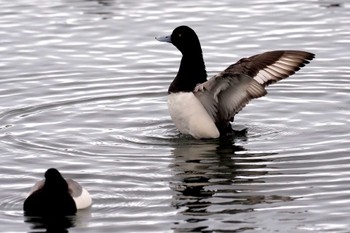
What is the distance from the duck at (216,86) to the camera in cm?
1298

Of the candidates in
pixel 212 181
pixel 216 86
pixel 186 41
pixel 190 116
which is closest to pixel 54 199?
pixel 212 181

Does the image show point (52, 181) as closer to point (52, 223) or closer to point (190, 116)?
point (52, 223)

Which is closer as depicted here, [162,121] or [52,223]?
[52,223]

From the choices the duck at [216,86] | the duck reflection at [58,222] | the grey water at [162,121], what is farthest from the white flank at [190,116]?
the duck reflection at [58,222]

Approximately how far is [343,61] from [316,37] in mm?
1484

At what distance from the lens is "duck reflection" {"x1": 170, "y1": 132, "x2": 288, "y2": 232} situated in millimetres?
10375

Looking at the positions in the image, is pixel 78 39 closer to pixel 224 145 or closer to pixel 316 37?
pixel 316 37

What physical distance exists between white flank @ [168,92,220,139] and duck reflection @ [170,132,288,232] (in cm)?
14

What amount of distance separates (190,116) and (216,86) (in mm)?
447

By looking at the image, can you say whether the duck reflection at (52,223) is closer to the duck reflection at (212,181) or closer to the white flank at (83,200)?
the white flank at (83,200)

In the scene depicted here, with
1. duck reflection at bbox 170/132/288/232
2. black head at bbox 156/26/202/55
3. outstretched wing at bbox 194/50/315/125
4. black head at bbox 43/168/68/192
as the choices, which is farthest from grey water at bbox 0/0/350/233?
black head at bbox 156/26/202/55

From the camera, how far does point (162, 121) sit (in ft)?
45.9

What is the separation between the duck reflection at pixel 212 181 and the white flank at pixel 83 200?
786 millimetres

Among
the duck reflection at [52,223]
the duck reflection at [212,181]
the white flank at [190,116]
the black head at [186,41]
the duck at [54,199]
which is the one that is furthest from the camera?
the black head at [186,41]
